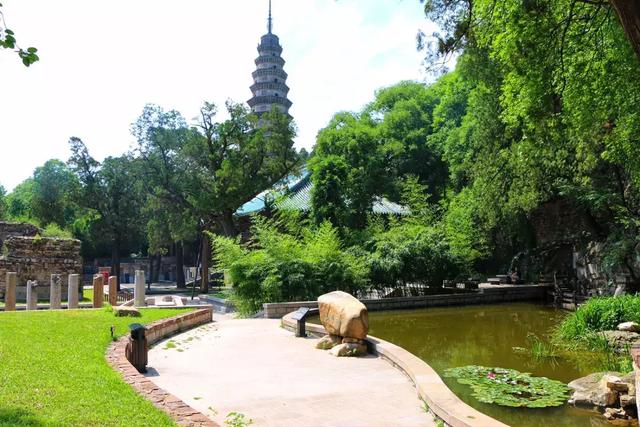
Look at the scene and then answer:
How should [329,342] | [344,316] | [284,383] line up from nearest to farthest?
[284,383] → [344,316] → [329,342]

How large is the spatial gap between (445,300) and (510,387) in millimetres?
11098

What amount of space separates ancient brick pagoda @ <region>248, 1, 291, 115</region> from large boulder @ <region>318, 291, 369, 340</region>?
134ft

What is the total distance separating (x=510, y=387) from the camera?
7031 millimetres

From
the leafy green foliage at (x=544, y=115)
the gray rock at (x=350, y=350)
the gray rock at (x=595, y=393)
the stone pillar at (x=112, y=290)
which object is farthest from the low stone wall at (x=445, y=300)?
the gray rock at (x=595, y=393)

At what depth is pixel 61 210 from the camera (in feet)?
160

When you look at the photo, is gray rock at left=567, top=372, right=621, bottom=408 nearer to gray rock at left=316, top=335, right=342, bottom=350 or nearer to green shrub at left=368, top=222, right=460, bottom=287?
gray rock at left=316, top=335, right=342, bottom=350

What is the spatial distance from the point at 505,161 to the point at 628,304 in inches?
430

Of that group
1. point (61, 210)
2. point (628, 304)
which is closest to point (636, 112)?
point (628, 304)

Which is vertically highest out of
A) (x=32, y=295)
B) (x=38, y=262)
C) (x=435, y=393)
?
(x=38, y=262)

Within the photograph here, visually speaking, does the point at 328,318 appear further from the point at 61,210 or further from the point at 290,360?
the point at 61,210

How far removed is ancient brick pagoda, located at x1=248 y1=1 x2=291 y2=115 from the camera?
4894 cm

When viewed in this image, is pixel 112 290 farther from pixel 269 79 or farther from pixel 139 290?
pixel 269 79

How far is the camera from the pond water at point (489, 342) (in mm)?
6047

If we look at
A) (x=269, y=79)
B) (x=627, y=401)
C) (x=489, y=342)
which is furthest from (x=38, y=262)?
(x=269, y=79)
